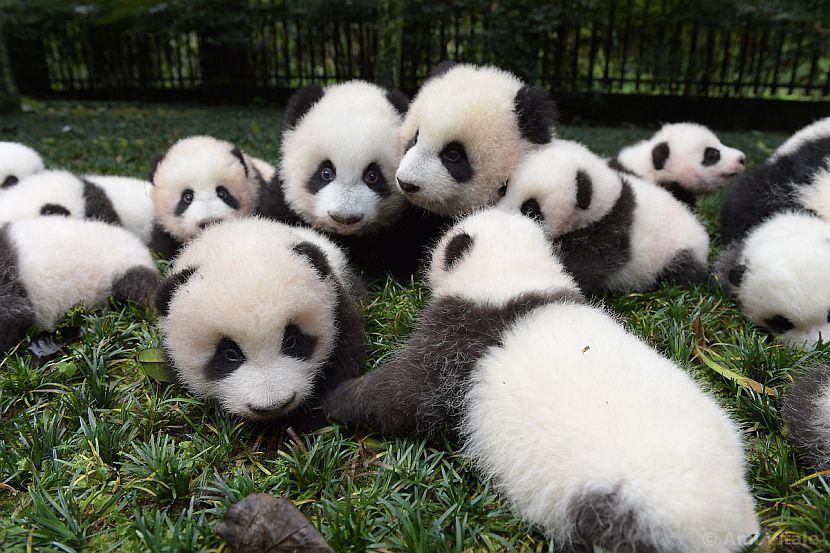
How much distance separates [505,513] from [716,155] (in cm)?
509

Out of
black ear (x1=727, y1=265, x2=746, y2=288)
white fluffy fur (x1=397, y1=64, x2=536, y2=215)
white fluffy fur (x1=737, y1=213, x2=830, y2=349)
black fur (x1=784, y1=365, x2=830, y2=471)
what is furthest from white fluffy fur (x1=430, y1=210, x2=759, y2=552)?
black ear (x1=727, y1=265, x2=746, y2=288)

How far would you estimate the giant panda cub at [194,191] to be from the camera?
534 cm

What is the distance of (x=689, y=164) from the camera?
250 inches

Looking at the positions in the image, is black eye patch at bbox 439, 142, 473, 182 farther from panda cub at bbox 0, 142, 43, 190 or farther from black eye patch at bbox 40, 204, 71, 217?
panda cub at bbox 0, 142, 43, 190

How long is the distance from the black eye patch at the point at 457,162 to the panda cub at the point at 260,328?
137 centimetres

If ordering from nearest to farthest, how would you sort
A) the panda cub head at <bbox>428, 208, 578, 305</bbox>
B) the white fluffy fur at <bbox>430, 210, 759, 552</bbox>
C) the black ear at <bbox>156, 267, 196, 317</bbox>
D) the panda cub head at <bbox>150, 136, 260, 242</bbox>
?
the white fluffy fur at <bbox>430, 210, 759, 552</bbox> → the black ear at <bbox>156, 267, 196, 317</bbox> → the panda cub head at <bbox>428, 208, 578, 305</bbox> → the panda cub head at <bbox>150, 136, 260, 242</bbox>

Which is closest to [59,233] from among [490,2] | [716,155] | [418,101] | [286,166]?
[286,166]

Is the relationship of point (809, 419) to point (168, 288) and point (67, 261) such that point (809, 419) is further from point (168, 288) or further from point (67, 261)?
point (67, 261)

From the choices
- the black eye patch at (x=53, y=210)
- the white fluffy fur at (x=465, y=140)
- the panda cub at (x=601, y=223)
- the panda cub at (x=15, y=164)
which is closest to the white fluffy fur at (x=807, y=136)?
the panda cub at (x=601, y=223)

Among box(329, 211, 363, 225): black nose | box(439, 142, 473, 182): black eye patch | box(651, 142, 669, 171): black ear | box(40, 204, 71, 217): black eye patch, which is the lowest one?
box(40, 204, 71, 217): black eye patch

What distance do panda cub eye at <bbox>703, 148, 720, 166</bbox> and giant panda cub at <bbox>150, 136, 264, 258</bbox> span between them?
4.49 metres

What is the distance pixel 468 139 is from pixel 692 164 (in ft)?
10.2

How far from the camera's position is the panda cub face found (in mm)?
4023

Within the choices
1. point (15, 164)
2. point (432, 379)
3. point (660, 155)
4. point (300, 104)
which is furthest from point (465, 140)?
point (15, 164)
